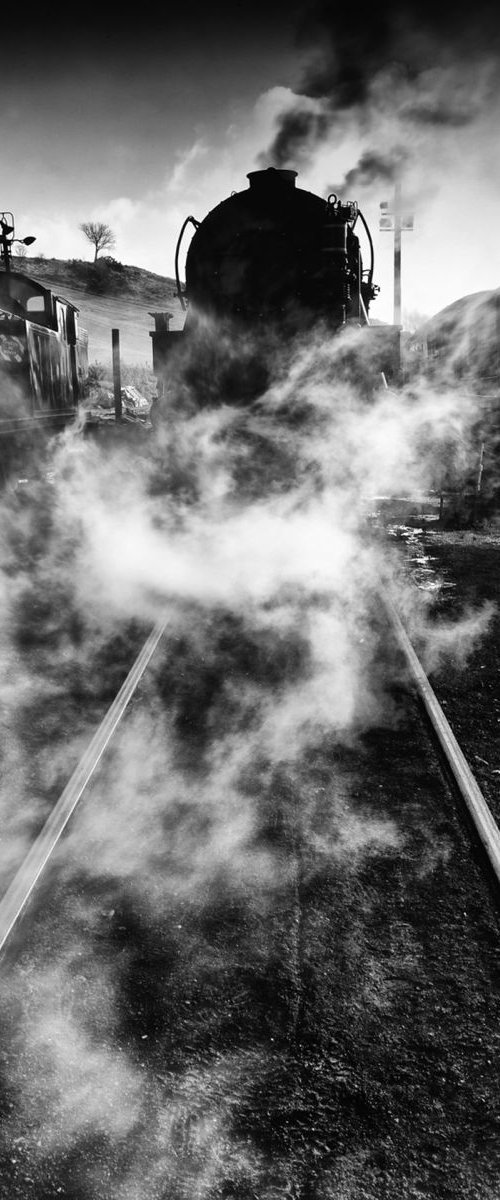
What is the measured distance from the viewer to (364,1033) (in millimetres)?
1907

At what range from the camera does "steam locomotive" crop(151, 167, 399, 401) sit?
829cm

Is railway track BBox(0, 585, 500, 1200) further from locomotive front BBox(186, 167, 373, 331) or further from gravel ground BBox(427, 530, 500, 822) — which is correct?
locomotive front BBox(186, 167, 373, 331)

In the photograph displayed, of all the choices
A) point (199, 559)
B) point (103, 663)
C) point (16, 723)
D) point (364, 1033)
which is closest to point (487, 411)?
point (199, 559)

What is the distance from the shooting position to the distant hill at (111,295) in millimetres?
55125

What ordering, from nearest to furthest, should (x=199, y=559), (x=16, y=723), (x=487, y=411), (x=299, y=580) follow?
(x=16, y=723)
(x=299, y=580)
(x=199, y=559)
(x=487, y=411)

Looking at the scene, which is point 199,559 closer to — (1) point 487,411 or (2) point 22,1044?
(2) point 22,1044

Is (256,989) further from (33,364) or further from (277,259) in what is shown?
(33,364)

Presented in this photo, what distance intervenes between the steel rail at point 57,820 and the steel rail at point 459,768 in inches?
58.8

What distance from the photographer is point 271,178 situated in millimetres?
9000

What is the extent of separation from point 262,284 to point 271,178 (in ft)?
5.15

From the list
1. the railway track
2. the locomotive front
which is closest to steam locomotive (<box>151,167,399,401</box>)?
the locomotive front

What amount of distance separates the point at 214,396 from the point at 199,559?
2376 millimetres

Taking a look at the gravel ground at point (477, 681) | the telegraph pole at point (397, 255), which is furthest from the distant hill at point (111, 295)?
the gravel ground at point (477, 681)

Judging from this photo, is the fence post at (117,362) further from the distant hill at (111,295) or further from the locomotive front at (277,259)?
the distant hill at (111,295)
